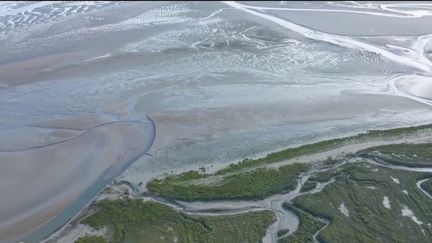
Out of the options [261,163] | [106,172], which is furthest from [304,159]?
[106,172]

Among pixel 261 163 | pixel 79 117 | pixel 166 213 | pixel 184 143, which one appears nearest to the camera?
pixel 166 213

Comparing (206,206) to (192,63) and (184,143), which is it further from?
(192,63)

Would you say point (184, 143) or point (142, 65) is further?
point (142, 65)

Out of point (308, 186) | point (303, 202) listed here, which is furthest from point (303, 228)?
point (308, 186)

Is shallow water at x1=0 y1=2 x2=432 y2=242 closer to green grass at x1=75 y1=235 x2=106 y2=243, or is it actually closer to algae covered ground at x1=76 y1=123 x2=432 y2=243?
algae covered ground at x1=76 y1=123 x2=432 y2=243

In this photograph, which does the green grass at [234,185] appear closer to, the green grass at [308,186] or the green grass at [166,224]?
the green grass at [308,186]

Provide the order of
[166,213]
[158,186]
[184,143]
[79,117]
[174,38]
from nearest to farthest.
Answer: [166,213]
[158,186]
[184,143]
[79,117]
[174,38]

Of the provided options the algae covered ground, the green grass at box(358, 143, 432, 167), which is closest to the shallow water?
the algae covered ground

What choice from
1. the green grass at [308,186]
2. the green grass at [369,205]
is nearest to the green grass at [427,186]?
the green grass at [369,205]
